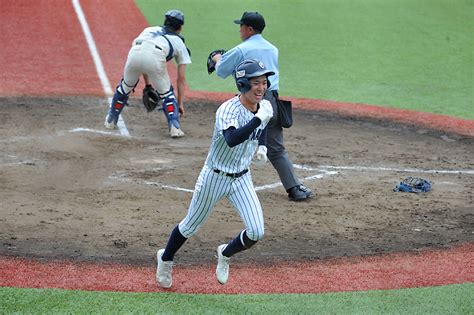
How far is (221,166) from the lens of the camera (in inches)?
260

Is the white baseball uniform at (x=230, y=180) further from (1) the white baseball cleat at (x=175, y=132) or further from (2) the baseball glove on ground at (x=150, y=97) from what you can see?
(2) the baseball glove on ground at (x=150, y=97)

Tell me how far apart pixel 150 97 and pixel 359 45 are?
25.6 ft

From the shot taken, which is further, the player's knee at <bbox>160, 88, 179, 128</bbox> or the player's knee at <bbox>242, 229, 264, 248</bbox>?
the player's knee at <bbox>160, 88, 179, 128</bbox>

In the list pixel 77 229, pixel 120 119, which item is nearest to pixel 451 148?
pixel 120 119

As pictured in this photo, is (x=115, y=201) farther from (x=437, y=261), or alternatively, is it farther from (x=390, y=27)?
(x=390, y=27)

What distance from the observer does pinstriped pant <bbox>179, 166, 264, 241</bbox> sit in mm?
6609

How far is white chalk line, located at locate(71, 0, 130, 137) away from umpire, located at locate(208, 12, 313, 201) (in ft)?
10.6

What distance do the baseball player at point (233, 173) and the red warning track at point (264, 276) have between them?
25 centimetres

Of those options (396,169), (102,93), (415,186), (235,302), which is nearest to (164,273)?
(235,302)

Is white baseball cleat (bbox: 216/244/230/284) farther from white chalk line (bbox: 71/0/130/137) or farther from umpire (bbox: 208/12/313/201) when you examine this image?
white chalk line (bbox: 71/0/130/137)

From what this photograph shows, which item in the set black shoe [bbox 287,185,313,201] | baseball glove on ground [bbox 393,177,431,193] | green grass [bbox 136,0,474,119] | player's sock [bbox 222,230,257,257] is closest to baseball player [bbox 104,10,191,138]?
black shoe [bbox 287,185,313,201]

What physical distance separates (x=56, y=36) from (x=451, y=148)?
1005 cm

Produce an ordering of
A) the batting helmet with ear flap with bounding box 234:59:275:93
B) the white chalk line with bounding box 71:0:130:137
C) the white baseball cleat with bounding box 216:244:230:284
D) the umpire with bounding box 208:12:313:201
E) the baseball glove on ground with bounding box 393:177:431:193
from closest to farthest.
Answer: the batting helmet with ear flap with bounding box 234:59:275:93
the white baseball cleat with bounding box 216:244:230:284
the umpire with bounding box 208:12:313:201
the baseball glove on ground with bounding box 393:177:431:193
the white chalk line with bounding box 71:0:130:137

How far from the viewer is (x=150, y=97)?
40.2 feet
